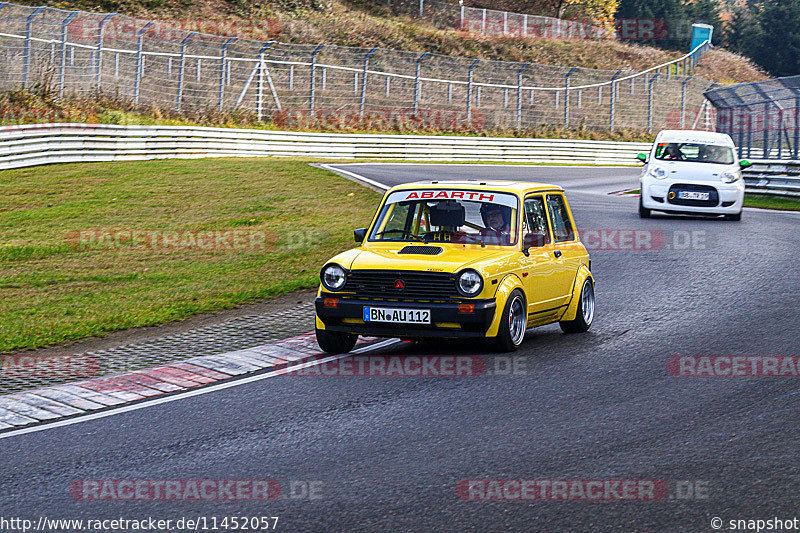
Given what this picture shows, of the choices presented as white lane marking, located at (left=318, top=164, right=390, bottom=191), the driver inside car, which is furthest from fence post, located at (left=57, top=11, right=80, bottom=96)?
the driver inside car

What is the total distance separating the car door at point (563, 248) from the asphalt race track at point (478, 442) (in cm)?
53

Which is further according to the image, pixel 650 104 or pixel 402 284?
pixel 650 104

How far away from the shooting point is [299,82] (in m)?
41.8

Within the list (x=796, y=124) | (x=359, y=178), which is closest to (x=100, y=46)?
(x=359, y=178)

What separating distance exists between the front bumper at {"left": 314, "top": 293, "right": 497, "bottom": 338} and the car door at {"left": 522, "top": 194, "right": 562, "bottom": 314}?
2.88 feet

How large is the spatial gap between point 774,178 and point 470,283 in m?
21.5

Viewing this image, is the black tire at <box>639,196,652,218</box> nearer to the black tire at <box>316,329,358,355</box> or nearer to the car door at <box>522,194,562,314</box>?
the car door at <box>522,194,562,314</box>

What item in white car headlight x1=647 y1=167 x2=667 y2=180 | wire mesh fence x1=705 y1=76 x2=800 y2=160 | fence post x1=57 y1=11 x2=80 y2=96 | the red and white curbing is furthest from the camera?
fence post x1=57 y1=11 x2=80 y2=96

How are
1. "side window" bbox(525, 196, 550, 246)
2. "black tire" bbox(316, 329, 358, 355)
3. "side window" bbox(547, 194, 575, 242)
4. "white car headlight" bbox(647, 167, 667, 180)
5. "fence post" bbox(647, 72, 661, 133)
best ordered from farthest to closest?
1. "fence post" bbox(647, 72, 661, 133)
2. "white car headlight" bbox(647, 167, 667, 180)
3. "side window" bbox(547, 194, 575, 242)
4. "side window" bbox(525, 196, 550, 246)
5. "black tire" bbox(316, 329, 358, 355)

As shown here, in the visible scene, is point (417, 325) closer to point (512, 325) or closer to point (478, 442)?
point (512, 325)

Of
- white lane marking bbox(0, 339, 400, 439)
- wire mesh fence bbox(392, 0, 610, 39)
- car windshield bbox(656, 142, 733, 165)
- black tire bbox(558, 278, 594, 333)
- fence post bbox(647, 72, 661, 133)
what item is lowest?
white lane marking bbox(0, 339, 400, 439)

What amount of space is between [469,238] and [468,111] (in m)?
36.7

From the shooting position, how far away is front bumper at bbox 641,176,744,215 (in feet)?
68.4

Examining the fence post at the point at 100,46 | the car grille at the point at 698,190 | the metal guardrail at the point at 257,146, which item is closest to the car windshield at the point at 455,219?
→ the car grille at the point at 698,190
